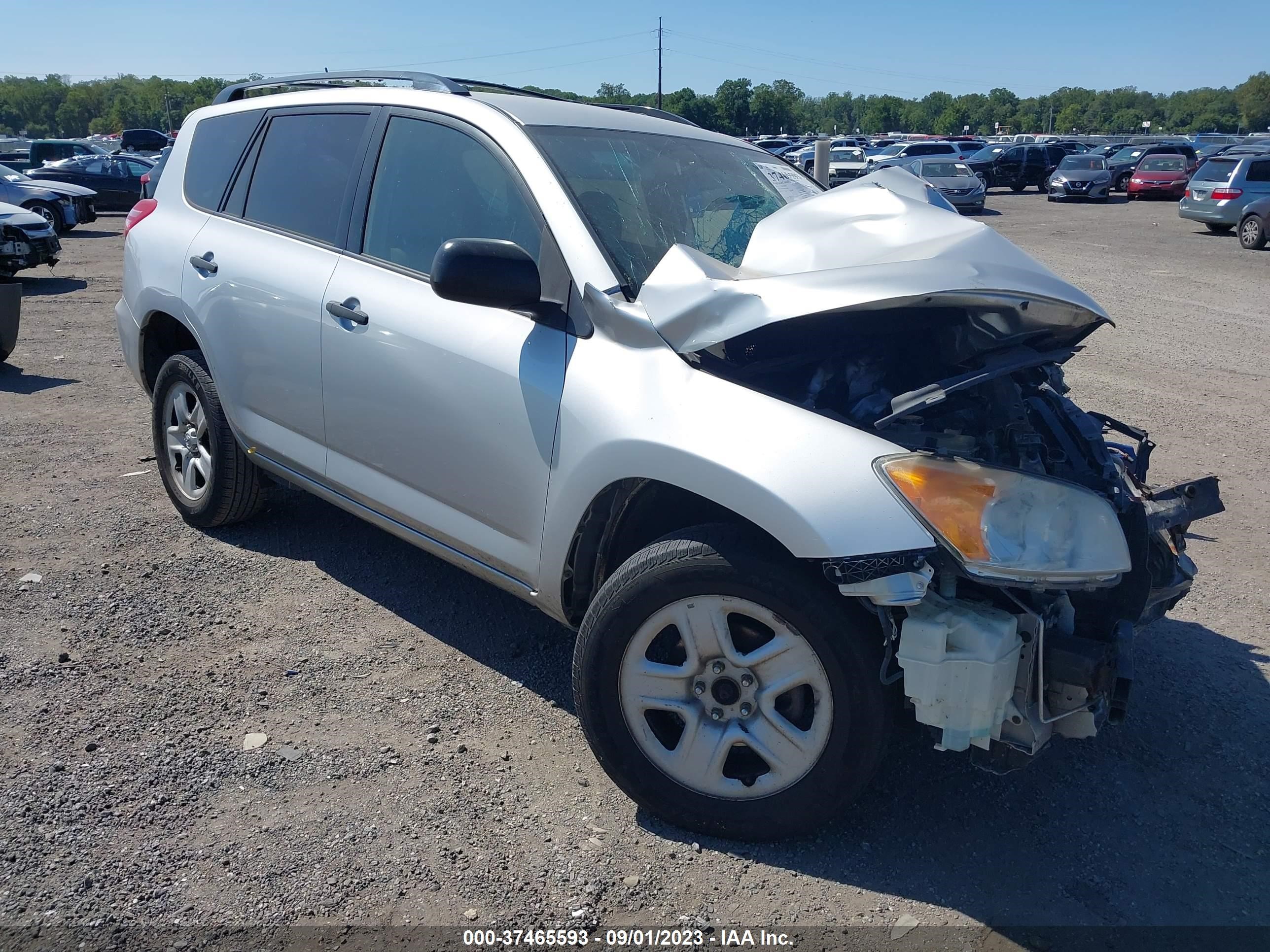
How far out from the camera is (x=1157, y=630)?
4.07m

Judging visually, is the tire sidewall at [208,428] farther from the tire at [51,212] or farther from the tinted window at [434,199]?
the tire at [51,212]

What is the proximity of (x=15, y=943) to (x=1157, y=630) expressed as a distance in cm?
400

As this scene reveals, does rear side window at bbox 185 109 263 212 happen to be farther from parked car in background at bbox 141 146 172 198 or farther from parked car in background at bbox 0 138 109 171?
parked car in background at bbox 0 138 109 171

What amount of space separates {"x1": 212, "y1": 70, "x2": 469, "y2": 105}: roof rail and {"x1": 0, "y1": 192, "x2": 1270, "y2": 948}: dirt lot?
202 centimetres

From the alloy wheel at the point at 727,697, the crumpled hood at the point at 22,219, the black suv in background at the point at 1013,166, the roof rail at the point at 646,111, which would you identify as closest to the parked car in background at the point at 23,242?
the crumpled hood at the point at 22,219

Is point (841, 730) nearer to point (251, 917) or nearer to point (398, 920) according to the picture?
point (398, 920)

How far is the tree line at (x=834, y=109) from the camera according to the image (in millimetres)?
111375

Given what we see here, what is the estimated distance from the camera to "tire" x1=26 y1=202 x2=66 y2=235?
18.0 m

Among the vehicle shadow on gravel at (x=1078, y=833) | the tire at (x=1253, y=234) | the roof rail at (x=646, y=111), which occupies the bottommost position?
the vehicle shadow on gravel at (x=1078, y=833)

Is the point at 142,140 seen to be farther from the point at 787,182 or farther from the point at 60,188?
the point at 787,182

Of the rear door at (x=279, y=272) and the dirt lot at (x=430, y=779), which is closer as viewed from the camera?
the dirt lot at (x=430, y=779)

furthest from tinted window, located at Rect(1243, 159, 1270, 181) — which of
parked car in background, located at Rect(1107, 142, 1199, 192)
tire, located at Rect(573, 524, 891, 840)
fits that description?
tire, located at Rect(573, 524, 891, 840)

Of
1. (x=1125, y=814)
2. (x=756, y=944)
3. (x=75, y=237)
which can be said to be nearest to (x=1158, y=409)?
(x=1125, y=814)

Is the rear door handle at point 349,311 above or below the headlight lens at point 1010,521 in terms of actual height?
above
